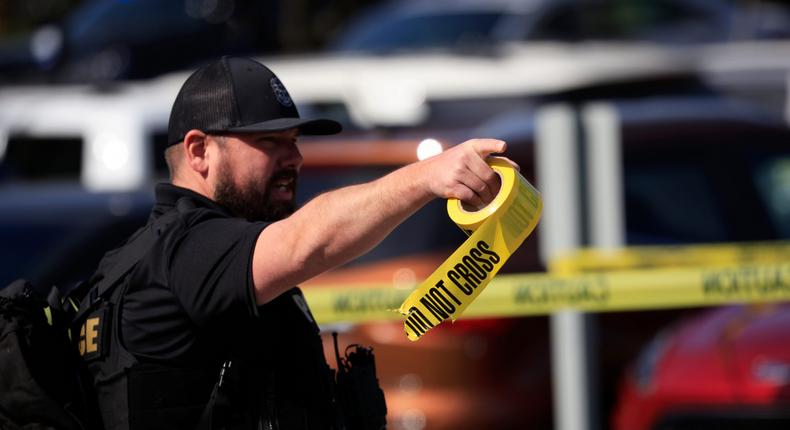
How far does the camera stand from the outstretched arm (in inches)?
107

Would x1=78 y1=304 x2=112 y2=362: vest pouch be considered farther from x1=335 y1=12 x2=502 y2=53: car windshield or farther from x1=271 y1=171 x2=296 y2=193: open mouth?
x1=335 y1=12 x2=502 y2=53: car windshield

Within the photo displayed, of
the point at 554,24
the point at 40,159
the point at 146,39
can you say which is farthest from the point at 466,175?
the point at 146,39

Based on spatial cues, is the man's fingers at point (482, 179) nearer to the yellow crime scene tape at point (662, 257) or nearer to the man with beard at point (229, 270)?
the man with beard at point (229, 270)

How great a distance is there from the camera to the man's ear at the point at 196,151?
3.21 m

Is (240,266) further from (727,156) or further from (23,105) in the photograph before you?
(23,105)

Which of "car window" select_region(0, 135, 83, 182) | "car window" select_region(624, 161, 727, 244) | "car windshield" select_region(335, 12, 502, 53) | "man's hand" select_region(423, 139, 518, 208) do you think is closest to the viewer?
"man's hand" select_region(423, 139, 518, 208)

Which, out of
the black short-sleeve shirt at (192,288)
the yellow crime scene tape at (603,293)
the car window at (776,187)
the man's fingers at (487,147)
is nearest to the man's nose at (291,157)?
the black short-sleeve shirt at (192,288)

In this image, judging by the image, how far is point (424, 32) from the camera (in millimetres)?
11266

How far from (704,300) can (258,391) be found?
2.51 metres

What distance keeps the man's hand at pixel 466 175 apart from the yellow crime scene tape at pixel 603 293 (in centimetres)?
249

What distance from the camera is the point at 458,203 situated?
276cm

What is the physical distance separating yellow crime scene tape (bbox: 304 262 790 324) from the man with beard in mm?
2088

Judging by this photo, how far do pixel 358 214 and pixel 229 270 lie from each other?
0.29 meters

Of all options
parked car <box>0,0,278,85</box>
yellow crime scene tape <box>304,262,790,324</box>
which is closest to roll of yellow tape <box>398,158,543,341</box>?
yellow crime scene tape <box>304,262,790,324</box>
